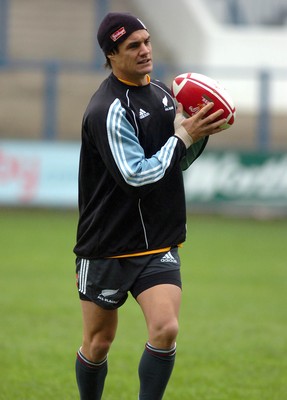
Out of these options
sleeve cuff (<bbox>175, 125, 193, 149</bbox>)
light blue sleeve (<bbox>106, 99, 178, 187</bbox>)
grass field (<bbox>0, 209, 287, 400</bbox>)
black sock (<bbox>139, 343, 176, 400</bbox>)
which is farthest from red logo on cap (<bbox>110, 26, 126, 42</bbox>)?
grass field (<bbox>0, 209, 287, 400</bbox>)

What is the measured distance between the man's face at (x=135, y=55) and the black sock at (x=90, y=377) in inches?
63.1

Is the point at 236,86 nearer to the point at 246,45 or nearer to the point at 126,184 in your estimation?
the point at 246,45

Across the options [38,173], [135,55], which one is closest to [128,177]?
[135,55]

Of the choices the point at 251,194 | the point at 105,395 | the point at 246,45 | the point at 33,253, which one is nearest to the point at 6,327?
the point at 105,395

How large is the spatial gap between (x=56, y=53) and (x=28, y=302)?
56.8 feet

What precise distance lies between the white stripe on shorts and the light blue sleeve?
0.60 m

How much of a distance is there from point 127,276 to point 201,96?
3.39 ft

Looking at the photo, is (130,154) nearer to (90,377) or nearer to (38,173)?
(90,377)

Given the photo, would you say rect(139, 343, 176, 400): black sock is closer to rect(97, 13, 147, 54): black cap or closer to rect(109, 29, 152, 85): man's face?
rect(109, 29, 152, 85): man's face

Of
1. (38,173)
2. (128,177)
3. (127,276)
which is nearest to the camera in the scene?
(128,177)

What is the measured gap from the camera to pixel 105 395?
627 cm

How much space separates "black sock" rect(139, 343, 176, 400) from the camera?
5.04 m

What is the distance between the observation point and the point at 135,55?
5.12 m

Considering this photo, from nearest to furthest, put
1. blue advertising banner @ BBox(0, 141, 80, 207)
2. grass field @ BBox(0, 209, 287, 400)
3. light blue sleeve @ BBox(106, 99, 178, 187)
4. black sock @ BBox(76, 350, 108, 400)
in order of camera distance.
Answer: light blue sleeve @ BBox(106, 99, 178, 187) → black sock @ BBox(76, 350, 108, 400) → grass field @ BBox(0, 209, 287, 400) → blue advertising banner @ BBox(0, 141, 80, 207)
